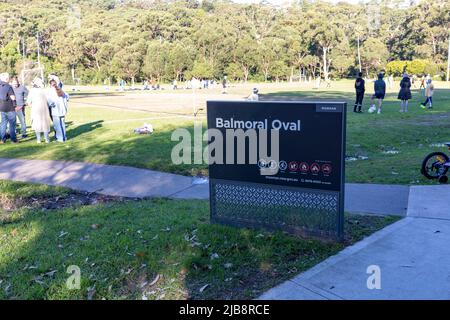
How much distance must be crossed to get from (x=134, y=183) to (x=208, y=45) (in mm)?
66670

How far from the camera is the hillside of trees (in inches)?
2751

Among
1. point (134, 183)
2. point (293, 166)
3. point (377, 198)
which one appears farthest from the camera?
point (134, 183)

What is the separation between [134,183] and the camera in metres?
9.17

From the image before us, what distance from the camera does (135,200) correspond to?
798 centimetres

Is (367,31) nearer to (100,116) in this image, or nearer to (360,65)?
(360,65)

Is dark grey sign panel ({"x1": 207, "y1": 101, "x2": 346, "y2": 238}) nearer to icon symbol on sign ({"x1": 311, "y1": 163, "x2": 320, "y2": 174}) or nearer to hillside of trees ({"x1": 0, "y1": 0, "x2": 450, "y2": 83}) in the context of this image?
icon symbol on sign ({"x1": 311, "y1": 163, "x2": 320, "y2": 174})

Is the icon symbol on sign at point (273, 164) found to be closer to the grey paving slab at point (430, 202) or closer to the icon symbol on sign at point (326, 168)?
the icon symbol on sign at point (326, 168)

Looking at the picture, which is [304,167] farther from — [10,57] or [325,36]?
[325,36]

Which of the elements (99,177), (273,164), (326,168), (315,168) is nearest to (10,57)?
(99,177)

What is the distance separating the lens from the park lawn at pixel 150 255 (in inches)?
174

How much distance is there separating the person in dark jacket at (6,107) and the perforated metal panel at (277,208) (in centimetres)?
960

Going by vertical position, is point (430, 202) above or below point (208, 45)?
below

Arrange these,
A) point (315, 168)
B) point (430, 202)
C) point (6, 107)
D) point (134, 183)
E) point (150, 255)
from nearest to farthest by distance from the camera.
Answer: point (150, 255) → point (315, 168) → point (430, 202) → point (134, 183) → point (6, 107)
